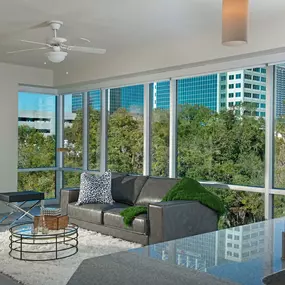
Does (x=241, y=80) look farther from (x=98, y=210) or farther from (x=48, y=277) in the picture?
(x=48, y=277)

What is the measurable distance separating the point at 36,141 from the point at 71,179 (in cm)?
109

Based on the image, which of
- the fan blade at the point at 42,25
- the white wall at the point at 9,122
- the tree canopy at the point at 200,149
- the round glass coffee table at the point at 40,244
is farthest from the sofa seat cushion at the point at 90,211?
the fan blade at the point at 42,25

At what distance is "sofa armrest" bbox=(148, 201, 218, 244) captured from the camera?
4.61 m

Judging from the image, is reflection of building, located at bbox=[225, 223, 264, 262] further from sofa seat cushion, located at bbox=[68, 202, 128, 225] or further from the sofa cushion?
the sofa cushion

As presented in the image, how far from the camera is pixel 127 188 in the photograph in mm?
6148

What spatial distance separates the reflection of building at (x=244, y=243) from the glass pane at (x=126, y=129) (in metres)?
5.21

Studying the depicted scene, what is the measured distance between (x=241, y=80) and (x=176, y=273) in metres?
4.66

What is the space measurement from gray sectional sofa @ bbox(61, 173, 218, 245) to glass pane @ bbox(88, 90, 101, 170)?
1628 millimetres

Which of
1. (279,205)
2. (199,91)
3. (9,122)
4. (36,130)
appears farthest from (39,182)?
(279,205)

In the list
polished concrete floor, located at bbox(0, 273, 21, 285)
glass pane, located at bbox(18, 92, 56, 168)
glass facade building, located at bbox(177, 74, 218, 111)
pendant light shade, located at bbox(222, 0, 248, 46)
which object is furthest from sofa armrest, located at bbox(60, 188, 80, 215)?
pendant light shade, located at bbox(222, 0, 248, 46)

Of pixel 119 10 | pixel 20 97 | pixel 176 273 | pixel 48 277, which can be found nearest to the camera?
pixel 176 273

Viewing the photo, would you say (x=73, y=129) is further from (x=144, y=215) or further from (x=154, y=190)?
(x=144, y=215)

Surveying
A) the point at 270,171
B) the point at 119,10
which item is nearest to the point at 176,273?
the point at 119,10

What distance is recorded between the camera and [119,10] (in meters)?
4.54
